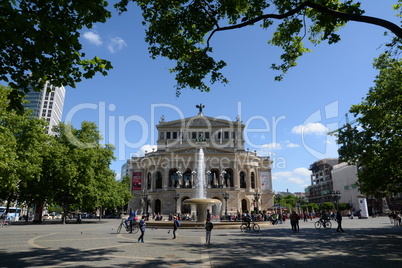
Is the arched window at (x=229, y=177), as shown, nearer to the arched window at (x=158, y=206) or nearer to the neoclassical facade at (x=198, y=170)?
the neoclassical facade at (x=198, y=170)

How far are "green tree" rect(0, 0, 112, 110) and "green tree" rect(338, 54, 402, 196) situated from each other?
60.8ft

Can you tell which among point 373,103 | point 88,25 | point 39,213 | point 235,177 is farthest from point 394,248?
point 235,177

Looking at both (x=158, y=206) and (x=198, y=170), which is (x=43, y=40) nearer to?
(x=198, y=170)

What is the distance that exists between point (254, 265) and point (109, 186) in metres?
36.7

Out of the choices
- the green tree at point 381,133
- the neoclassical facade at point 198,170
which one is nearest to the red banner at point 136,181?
the neoclassical facade at point 198,170

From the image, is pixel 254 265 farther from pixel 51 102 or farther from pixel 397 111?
pixel 51 102

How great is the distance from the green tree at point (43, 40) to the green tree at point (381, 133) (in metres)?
18.5

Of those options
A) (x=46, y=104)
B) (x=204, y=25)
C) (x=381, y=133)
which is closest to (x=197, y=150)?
(x=381, y=133)

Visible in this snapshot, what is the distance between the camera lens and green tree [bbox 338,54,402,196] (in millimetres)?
18953

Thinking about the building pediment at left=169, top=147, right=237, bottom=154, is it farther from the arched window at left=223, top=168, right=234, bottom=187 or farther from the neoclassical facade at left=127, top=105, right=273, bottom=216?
the arched window at left=223, top=168, right=234, bottom=187

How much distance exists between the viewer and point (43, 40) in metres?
7.08

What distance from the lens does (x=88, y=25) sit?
849cm

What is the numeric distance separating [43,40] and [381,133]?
2229 centimetres

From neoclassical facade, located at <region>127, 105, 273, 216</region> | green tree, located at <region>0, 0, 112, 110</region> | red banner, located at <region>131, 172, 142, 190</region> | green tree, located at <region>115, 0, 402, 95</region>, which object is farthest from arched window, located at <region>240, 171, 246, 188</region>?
green tree, located at <region>0, 0, 112, 110</region>
